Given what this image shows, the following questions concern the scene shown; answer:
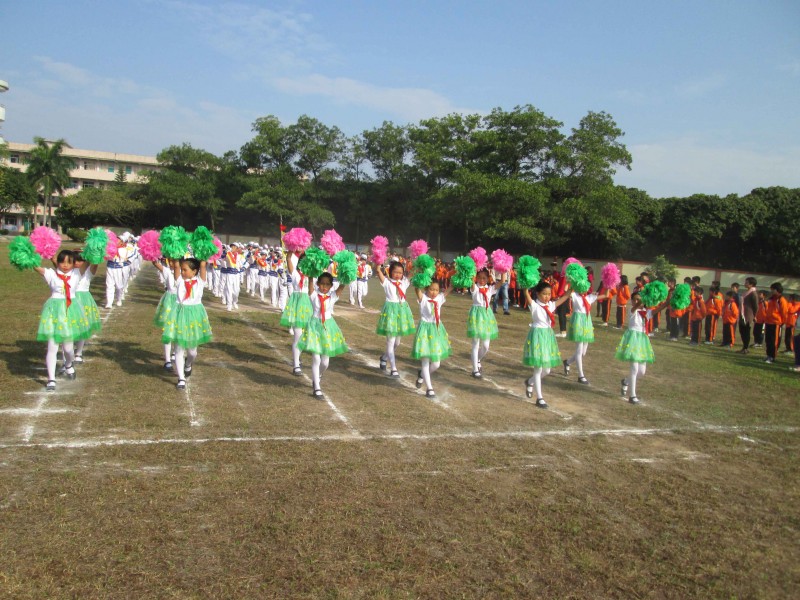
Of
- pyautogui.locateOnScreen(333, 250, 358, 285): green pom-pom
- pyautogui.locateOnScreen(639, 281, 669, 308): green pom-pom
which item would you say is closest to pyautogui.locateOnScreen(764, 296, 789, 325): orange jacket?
pyautogui.locateOnScreen(639, 281, 669, 308): green pom-pom

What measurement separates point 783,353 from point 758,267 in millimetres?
24558

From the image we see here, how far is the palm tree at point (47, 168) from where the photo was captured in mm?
72250

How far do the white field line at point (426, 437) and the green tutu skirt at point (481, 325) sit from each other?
10.1 ft

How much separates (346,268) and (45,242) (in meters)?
4.50

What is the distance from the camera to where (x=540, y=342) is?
9.09 metres

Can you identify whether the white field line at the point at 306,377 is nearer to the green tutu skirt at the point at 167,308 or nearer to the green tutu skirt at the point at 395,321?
the green tutu skirt at the point at 395,321

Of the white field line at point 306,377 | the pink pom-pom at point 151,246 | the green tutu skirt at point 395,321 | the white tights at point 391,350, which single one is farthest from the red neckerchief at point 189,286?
the white tights at point 391,350

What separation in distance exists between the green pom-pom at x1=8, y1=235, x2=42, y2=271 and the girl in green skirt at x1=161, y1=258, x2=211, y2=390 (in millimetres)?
1958

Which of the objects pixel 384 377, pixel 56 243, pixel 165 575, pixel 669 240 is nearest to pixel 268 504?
pixel 165 575

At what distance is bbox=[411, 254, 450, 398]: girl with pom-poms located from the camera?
923 cm

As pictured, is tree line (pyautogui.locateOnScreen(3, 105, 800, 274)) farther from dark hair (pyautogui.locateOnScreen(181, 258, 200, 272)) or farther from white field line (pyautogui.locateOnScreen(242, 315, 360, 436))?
dark hair (pyautogui.locateOnScreen(181, 258, 200, 272))

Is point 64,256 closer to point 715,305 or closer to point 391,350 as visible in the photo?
point 391,350

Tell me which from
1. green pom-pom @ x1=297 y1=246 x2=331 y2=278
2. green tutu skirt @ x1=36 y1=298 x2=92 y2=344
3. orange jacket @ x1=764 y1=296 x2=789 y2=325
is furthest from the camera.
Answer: orange jacket @ x1=764 y1=296 x2=789 y2=325

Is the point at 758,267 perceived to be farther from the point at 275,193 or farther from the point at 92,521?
the point at 92,521
